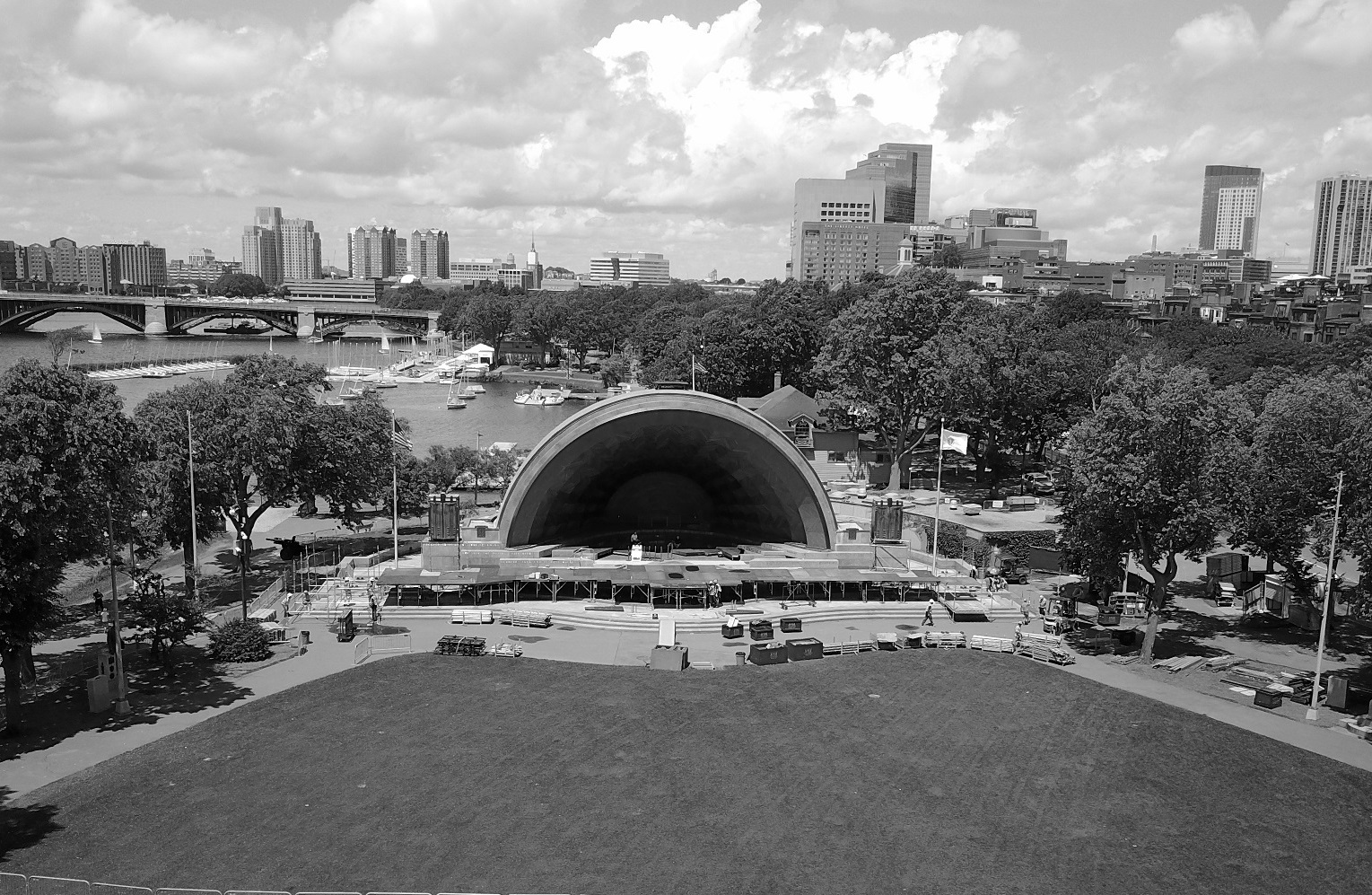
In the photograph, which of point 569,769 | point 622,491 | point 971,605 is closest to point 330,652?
point 569,769

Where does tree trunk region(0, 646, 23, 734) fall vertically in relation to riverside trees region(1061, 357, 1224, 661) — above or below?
below

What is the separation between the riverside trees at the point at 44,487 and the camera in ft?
94.0

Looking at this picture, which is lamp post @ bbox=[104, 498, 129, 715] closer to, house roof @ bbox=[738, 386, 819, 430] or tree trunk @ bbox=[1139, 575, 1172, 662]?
tree trunk @ bbox=[1139, 575, 1172, 662]

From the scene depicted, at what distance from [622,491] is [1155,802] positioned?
3325 cm

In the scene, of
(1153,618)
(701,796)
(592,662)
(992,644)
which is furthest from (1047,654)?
(701,796)

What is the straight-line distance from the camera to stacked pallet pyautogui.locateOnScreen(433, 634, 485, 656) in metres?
38.3

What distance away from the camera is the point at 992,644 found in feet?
133

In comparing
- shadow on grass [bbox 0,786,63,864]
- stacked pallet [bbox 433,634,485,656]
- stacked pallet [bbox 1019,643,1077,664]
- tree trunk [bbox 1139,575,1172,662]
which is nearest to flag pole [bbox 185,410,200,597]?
stacked pallet [bbox 433,634,485,656]

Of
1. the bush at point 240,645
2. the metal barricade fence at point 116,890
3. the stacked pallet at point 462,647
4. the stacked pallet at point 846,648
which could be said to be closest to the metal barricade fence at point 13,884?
the metal barricade fence at point 116,890

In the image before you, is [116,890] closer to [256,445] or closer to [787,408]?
[256,445]

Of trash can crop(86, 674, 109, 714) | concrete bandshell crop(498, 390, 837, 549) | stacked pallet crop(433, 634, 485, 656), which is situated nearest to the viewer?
trash can crop(86, 674, 109, 714)

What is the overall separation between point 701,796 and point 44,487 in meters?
20.6

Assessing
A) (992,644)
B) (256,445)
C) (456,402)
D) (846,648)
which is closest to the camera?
(846,648)

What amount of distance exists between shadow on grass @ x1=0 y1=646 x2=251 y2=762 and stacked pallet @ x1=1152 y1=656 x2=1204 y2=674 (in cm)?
3308
